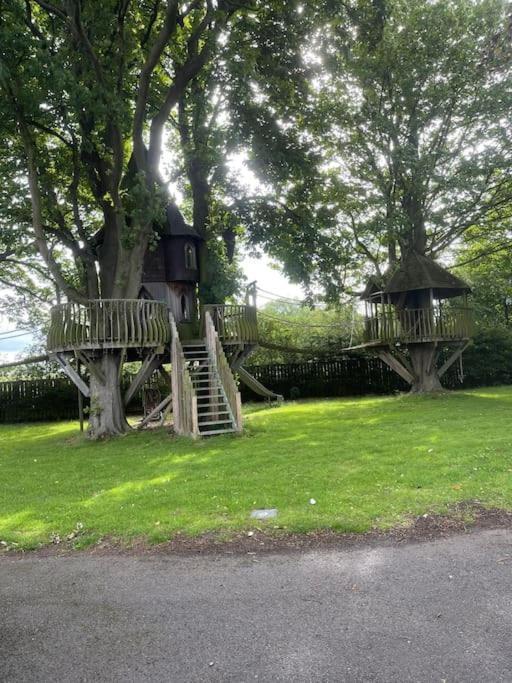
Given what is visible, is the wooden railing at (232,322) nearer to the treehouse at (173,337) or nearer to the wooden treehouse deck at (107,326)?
the treehouse at (173,337)

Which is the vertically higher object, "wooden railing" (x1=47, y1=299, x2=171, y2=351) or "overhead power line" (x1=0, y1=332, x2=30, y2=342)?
"overhead power line" (x1=0, y1=332, x2=30, y2=342)

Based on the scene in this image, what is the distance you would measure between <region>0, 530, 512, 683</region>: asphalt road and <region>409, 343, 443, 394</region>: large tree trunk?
1708 centimetres

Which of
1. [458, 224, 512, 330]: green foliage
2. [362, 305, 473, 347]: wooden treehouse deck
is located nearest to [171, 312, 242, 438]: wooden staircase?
[362, 305, 473, 347]: wooden treehouse deck

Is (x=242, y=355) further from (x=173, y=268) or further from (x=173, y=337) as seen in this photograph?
(x=173, y=268)

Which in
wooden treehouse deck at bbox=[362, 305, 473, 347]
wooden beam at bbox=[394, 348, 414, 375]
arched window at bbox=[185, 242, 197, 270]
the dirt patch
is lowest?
the dirt patch

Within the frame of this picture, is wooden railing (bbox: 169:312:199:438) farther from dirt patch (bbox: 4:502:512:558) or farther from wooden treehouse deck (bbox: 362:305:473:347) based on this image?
wooden treehouse deck (bbox: 362:305:473:347)

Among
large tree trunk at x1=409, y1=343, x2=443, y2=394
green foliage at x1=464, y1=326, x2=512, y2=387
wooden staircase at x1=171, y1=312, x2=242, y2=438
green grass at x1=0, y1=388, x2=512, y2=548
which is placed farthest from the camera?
green foliage at x1=464, y1=326, x2=512, y2=387

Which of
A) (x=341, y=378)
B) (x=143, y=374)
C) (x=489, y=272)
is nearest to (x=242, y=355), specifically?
(x=143, y=374)

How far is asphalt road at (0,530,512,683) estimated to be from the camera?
3.26 m

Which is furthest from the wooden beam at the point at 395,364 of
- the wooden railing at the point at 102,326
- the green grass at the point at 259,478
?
the wooden railing at the point at 102,326

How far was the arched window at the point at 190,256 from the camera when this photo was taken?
1930cm

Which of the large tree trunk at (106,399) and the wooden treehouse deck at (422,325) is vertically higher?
the wooden treehouse deck at (422,325)

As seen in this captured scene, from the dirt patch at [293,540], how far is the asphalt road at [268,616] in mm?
169

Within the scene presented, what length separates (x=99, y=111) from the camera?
12805 mm
